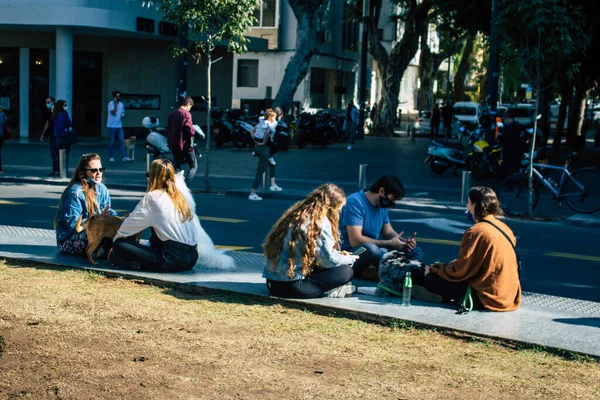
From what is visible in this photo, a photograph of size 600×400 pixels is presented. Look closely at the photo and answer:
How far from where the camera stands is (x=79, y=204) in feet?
29.7

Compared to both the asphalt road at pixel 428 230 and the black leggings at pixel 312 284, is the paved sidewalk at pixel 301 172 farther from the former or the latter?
the black leggings at pixel 312 284

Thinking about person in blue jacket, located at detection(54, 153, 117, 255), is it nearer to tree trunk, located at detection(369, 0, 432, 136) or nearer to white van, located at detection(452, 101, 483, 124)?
tree trunk, located at detection(369, 0, 432, 136)

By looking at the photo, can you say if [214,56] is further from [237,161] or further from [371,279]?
[371,279]

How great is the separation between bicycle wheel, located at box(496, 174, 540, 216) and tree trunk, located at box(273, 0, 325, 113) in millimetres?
16129

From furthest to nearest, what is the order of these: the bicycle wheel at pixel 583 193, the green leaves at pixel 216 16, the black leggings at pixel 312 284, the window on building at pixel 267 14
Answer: the window on building at pixel 267 14, the green leaves at pixel 216 16, the bicycle wheel at pixel 583 193, the black leggings at pixel 312 284

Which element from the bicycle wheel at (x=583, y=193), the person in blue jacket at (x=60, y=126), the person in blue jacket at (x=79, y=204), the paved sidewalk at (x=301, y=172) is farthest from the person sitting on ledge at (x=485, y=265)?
the person in blue jacket at (x=60, y=126)

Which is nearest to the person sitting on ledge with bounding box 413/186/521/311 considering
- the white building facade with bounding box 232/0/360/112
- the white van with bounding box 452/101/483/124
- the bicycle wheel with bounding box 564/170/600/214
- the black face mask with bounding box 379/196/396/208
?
the black face mask with bounding box 379/196/396/208

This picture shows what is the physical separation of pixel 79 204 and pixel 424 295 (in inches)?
149

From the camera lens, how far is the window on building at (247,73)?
136 ft

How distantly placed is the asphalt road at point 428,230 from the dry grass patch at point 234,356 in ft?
→ 9.91

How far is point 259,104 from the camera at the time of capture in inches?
1495

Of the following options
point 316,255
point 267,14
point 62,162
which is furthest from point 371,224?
point 267,14

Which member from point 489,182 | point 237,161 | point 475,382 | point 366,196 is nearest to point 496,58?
point 489,182

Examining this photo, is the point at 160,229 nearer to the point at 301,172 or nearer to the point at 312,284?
the point at 312,284
